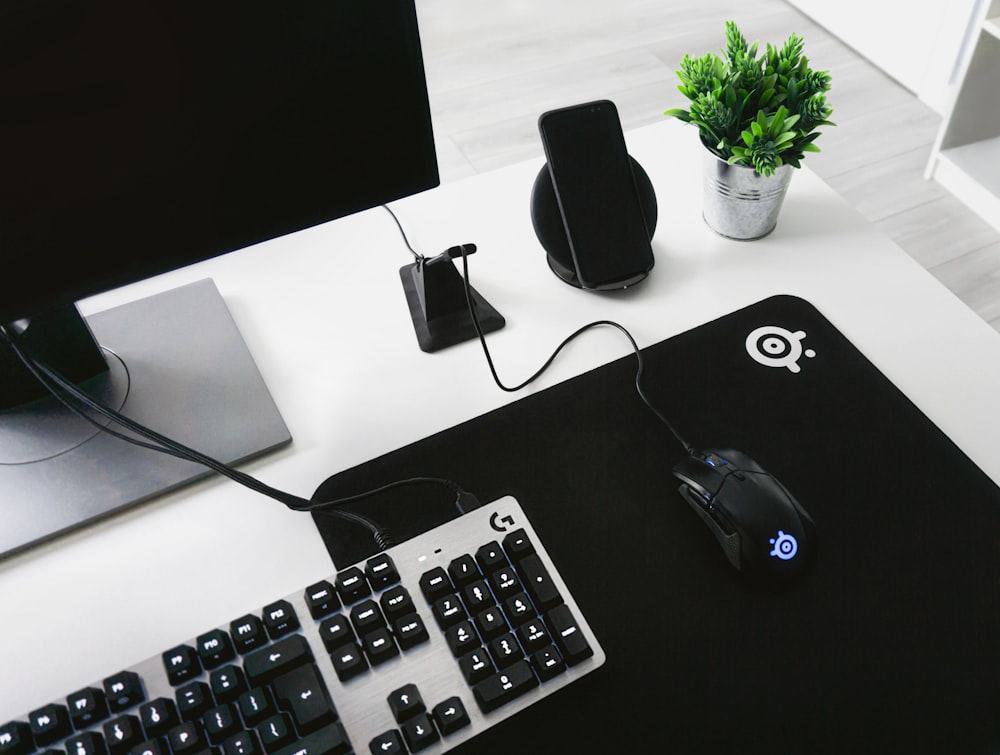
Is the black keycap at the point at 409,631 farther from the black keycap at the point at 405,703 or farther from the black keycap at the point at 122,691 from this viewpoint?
the black keycap at the point at 122,691

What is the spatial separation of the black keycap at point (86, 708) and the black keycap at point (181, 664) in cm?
4

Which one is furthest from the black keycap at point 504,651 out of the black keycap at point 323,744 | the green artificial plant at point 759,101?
the green artificial plant at point 759,101

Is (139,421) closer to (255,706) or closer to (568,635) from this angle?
(255,706)

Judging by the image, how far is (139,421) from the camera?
0.71 meters

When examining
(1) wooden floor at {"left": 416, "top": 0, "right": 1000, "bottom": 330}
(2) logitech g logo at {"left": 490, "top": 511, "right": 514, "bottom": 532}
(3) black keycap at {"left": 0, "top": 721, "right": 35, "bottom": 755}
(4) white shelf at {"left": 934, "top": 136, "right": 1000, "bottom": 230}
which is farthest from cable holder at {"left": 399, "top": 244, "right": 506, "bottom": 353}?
(4) white shelf at {"left": 934, "top": 136, "right": 1000, "bottom": 230}

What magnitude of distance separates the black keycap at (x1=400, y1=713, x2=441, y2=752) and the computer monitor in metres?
0.27

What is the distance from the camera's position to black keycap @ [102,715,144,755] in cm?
51

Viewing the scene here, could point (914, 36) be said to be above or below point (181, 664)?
below

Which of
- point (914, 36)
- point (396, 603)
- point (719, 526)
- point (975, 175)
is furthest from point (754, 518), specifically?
point (914, 36)

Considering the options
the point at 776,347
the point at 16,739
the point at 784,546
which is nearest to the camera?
the point at 16,739

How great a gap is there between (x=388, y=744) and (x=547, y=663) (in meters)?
0.11

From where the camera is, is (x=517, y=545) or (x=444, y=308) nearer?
(x=517, y=545)

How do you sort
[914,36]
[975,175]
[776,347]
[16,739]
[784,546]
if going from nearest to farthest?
[16,739], [784,546], [776,347], [975,175], [914,36]

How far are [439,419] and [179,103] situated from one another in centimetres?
32
